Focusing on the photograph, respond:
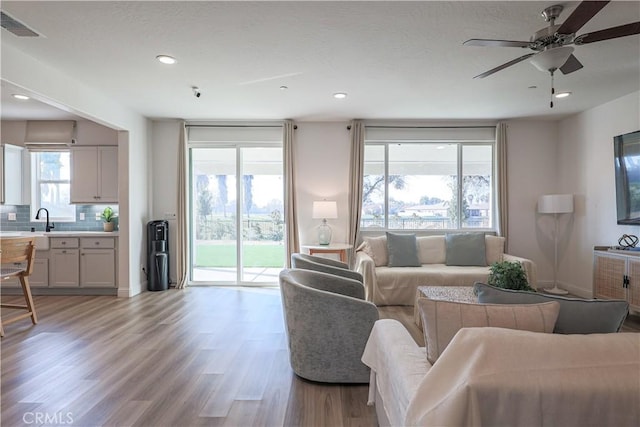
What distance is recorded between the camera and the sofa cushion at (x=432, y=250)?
5.30m

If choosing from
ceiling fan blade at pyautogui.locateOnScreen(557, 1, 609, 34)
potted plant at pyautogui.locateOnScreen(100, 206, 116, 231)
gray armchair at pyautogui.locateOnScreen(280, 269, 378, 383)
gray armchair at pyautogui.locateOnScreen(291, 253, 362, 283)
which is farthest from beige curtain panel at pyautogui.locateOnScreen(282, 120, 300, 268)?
ceiling fan blade at pyautogui.locateOnScreen(557, 1, 609, 34)

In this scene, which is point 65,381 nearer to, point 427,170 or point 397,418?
point 397,418

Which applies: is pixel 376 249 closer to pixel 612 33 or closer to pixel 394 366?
pixel 612 33

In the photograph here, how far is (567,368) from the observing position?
1.08m

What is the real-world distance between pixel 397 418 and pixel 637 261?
3.81 m

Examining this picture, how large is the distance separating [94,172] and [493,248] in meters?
6.13

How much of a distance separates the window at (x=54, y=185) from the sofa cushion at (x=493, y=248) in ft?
21.1

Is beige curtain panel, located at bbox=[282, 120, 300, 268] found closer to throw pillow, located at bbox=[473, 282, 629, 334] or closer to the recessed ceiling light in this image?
the recessed ceiling light

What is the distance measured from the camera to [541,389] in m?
1.07

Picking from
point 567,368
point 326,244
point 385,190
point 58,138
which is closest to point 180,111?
point 58,138

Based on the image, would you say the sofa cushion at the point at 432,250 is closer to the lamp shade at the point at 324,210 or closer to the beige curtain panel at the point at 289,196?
the lamp shade at the point at 324,210

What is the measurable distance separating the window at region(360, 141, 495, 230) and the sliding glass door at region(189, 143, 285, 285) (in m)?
1.54

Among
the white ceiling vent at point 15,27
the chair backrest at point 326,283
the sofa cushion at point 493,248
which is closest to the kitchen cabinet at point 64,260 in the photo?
the white ceiling vent at point 15,27

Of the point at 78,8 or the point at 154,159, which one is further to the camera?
the point at 154,159
